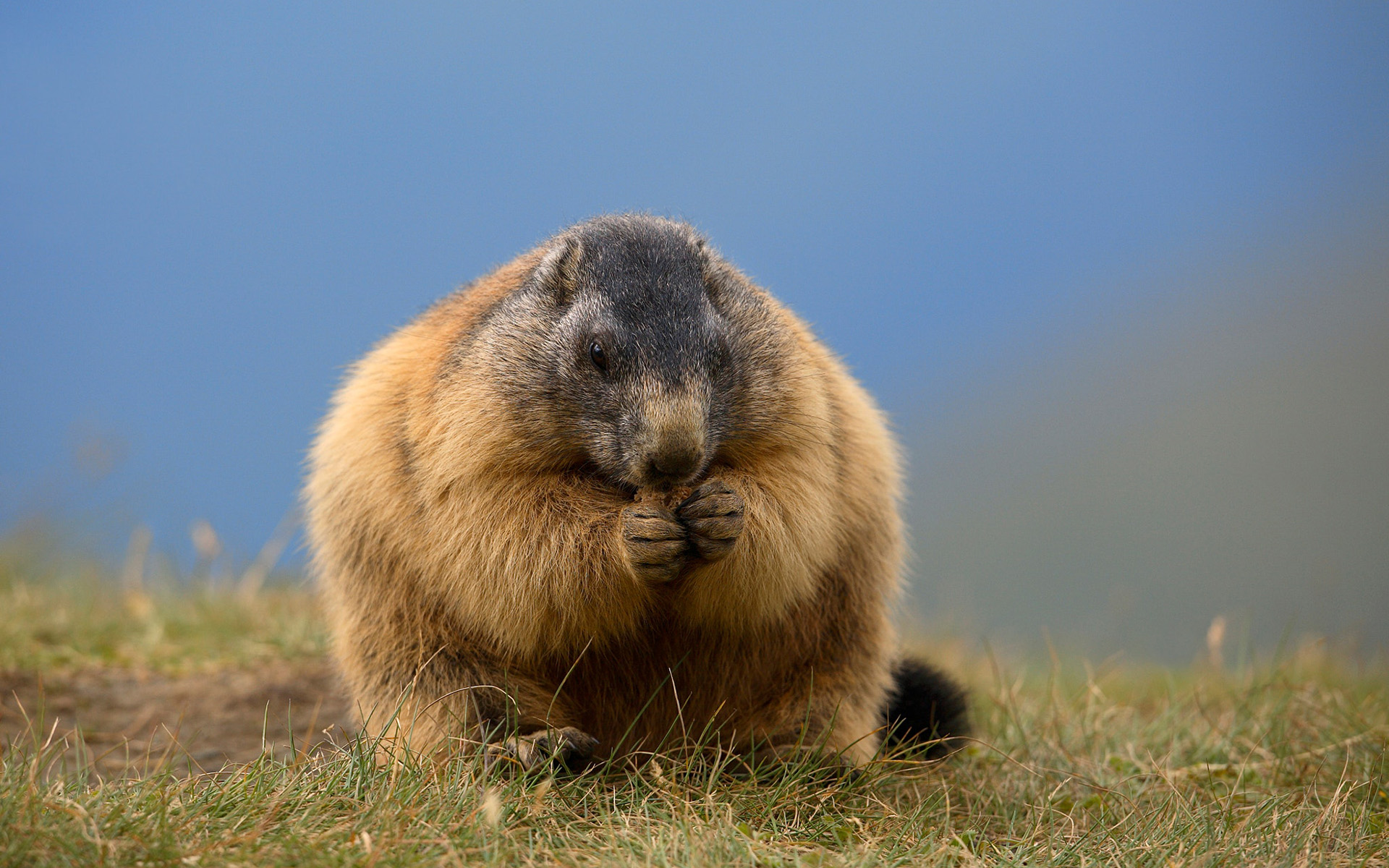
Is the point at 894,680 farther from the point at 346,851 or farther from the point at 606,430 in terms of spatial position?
the point at 346,851

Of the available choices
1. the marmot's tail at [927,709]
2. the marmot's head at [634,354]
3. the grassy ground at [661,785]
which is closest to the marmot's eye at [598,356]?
the marmot's head at [634,354]

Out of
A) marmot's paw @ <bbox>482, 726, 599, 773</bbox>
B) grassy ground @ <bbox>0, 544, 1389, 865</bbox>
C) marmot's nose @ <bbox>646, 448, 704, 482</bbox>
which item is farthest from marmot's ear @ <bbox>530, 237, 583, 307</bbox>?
grassy ground @ <bbox>0, 544, 1389, 865</bbox>

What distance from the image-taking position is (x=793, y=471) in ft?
14.9

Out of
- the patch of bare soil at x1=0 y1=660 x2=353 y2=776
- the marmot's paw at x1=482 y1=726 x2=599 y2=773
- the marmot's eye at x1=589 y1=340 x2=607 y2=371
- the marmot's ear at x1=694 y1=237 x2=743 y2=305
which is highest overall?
the marmot's ear at x1=694 y1=237 x2=743 y2=305

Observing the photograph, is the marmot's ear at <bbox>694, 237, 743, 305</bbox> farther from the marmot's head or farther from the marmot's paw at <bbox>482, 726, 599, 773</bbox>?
the marmot's paw at <bbox>482, 726, 599, 773</bbox>

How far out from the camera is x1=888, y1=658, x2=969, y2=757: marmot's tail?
535cm

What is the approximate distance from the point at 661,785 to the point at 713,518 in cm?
105

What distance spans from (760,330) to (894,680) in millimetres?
2042

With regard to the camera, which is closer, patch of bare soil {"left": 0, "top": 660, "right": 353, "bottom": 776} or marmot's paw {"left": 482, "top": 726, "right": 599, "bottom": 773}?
marmot's paw {"left": 482, "top": 726, "right": 599, "bottom": 773}

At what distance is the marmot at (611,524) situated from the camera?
4188 mm

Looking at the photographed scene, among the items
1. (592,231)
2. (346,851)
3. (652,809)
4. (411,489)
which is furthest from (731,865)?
(592,231)

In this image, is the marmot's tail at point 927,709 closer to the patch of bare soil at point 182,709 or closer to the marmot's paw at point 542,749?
the marmot's paw at point 542,749

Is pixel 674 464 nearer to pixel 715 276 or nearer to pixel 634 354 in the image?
pixel 634 354

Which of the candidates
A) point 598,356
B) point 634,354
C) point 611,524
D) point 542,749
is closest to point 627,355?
point 634,354
